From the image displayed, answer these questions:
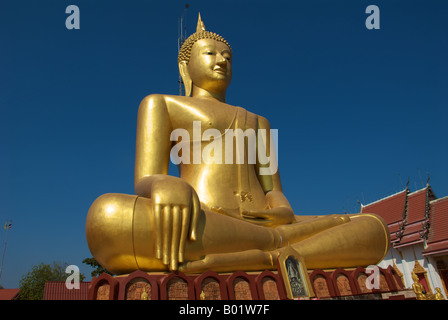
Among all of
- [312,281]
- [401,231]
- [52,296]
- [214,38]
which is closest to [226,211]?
[312,281]

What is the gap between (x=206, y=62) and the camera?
19.9 ft

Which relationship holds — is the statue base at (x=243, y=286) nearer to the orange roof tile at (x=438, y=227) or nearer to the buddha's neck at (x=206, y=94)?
the buddha's neck at (x=206, y=94)

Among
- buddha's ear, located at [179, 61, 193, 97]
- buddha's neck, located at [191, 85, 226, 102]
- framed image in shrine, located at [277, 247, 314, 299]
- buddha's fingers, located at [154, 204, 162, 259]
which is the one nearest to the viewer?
buddha's fingers, located at [154, 204, 162, 259]

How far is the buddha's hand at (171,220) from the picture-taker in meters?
3.65

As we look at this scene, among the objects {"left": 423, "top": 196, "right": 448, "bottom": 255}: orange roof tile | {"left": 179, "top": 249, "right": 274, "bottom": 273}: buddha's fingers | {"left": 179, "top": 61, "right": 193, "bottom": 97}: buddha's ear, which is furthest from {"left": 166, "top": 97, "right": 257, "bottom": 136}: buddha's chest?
{"left": 423, "top": 196, "right": 448, "bottom": 255}: orange roof tile

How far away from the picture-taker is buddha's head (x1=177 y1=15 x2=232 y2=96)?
19.9ft

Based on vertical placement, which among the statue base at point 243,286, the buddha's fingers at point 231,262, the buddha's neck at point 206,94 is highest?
the buddha's neck at point 206,94

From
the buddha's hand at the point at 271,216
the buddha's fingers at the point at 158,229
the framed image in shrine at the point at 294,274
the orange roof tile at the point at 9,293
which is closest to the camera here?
the buddha's fingers at the point at 158,229

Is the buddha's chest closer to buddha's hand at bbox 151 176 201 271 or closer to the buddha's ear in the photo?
the buddha's ear

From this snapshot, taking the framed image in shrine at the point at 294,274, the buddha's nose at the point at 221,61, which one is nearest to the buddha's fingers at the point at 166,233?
the framed image in shrine at the point at 294,274
